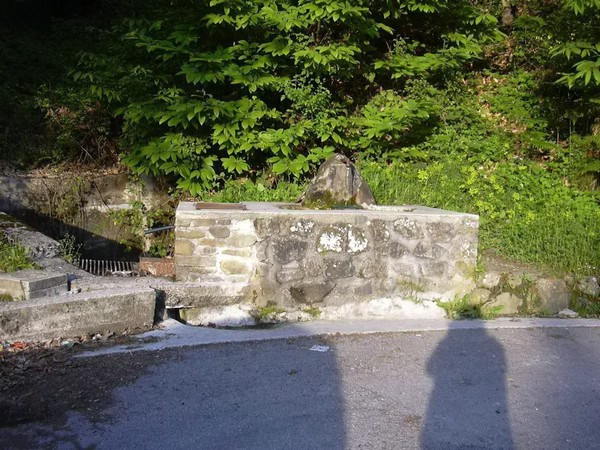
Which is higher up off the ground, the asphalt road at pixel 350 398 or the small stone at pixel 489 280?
the small stone at pixel 489 280

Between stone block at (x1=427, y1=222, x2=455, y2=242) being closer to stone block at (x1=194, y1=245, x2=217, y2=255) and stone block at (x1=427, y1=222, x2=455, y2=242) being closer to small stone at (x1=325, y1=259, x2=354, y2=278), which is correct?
small stone at (x1=325, y1=259, x2=354, y2=278)

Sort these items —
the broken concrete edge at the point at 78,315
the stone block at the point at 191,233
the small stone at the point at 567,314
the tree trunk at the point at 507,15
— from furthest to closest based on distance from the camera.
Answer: the tree trunk at the point at 507,15, the small stone at the point at 567,314, the stone block at the point at 191,233, the broken concrete edge at the point at 78,315

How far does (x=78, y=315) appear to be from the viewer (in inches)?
178

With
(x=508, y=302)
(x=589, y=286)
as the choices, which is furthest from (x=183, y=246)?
(x=589, y=286)

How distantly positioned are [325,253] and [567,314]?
2.49 m

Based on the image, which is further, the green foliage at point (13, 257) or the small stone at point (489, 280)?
the small stone at point (489, 280)

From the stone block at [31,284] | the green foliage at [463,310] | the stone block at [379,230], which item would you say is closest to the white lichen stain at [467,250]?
the green foliage at [463,310]

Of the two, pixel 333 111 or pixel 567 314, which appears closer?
pixel 567 314

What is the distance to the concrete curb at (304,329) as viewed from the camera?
4496 millimetres

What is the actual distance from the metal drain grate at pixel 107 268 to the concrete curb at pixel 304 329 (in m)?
1.14

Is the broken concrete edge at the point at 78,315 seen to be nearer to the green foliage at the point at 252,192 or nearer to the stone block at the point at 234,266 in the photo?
the stone block at the point at 234,266

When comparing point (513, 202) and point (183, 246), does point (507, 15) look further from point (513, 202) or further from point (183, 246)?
point (183, 246)

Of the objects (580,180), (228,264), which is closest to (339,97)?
(580,180)

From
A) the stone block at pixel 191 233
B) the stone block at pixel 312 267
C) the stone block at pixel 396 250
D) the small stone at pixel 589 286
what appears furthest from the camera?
the small stone at pixel 589 286
